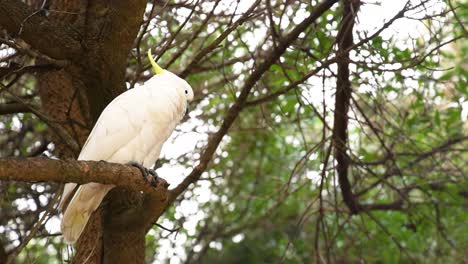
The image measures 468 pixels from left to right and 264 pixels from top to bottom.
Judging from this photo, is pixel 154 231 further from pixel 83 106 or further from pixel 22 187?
pixel 83 106

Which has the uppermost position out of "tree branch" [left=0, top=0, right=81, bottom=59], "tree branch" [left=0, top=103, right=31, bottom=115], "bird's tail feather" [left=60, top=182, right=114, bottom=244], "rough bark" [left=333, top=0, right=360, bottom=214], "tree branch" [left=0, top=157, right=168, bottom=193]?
"rough bark" [left=333, top=0, right=360, bottom=214]

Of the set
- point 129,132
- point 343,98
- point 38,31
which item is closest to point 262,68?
point 343,98

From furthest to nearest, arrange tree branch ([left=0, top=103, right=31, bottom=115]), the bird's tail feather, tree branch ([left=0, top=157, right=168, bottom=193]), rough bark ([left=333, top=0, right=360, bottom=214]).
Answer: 1. rough bark ([left=333, top=0, right=360, bottom=214])
2. tree branch ([left=0, top=103, right=31, bottom=115])
3. the bird's tail feather
4. tree branch ([left=0, top=157, right=168, bottom=193])

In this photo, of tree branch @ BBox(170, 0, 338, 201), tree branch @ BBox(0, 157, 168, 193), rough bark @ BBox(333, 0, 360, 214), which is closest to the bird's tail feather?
tree branch @ BBox(0, 157, 168, 193)

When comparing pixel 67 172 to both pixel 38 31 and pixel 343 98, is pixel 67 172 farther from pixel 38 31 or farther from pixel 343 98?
pixel 343 98

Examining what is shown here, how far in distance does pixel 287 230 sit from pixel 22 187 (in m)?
2.35

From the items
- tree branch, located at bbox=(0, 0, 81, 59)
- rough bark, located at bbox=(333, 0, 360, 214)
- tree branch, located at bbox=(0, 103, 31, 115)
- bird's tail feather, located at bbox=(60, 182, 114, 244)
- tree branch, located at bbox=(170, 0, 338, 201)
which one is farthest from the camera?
rough bark, located at bbox=(333, 0, 360, 214)

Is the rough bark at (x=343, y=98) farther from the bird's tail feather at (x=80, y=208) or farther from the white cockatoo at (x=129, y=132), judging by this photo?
the bird's tail feather at (x=80, y=208)

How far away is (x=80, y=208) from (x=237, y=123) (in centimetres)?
210

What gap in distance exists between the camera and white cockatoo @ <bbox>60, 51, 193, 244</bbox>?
2.40 metres

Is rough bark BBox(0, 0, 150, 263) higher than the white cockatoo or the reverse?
higher

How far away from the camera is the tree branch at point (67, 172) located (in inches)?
65.9

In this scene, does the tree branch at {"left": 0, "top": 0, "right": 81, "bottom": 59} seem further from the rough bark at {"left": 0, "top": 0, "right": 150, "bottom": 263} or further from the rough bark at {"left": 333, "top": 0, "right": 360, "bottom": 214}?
the rough bark at {"left": 333, "top": 0, "right": 360, "bottom": 214}

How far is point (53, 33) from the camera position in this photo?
2348mm
